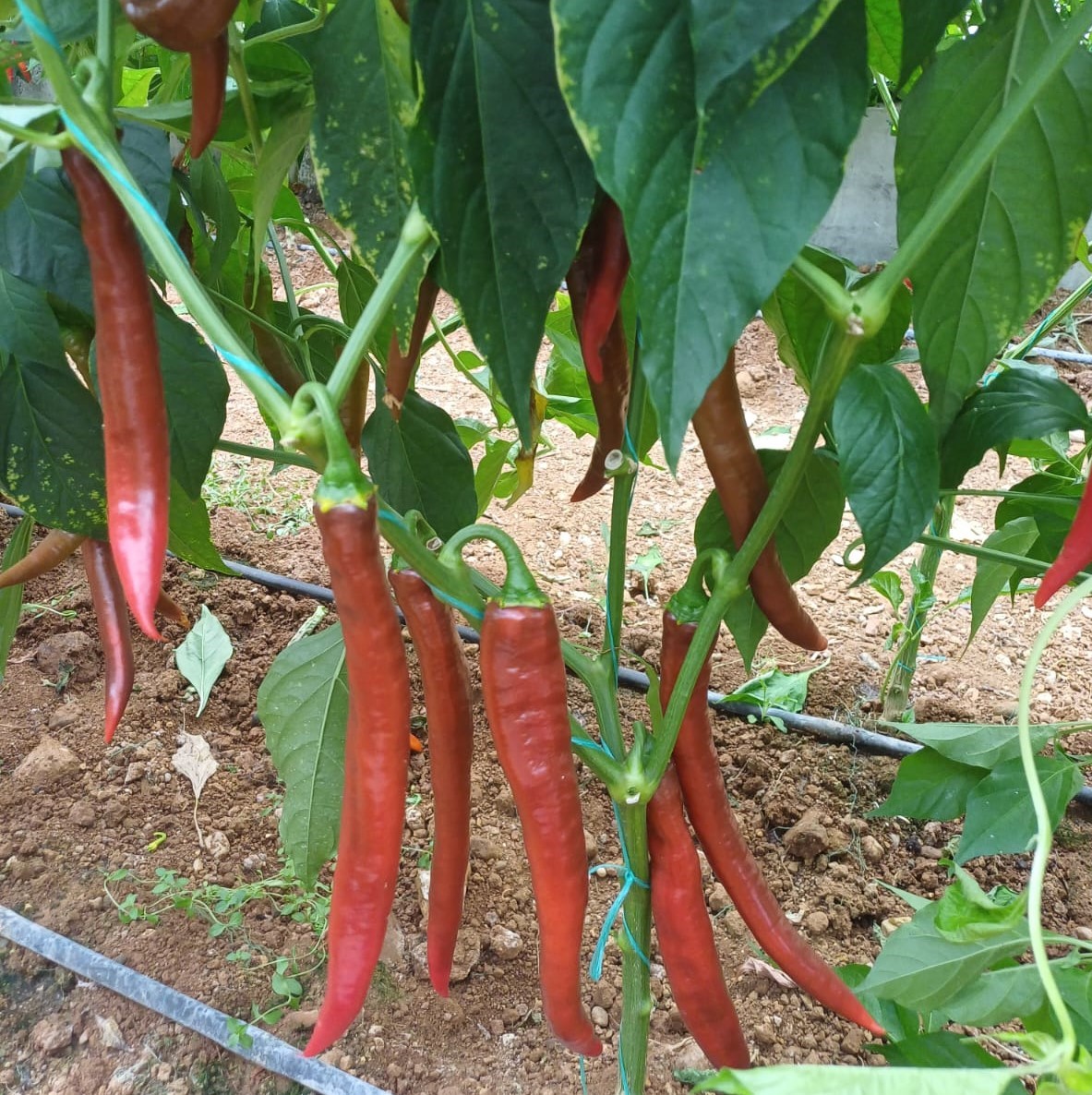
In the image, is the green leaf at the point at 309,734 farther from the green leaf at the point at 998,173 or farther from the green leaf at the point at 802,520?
the green leaf at the point at 998,173

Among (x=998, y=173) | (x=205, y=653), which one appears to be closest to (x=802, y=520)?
(x=998, y=173)

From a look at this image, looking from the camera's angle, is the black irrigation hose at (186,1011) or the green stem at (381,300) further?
the black irrigation hose at (186,1011)

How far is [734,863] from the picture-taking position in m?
0.71

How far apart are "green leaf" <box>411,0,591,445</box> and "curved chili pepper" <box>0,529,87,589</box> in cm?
55

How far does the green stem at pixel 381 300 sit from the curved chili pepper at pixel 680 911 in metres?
0.37

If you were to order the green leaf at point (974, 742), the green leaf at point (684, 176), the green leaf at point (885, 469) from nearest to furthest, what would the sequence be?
the green leaf at point (684, 176) → the green leaf at point (885, 469) → the green leaf at point (974, 742)

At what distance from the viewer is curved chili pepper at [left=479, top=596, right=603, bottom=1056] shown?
0.55m

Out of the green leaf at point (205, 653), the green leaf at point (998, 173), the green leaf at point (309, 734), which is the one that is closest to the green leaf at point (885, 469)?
the green leaf at point (998, 173)

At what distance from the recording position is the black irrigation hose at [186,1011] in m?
0.97

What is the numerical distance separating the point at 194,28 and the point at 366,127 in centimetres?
10

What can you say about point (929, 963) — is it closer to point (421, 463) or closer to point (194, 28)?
point (421, 463)

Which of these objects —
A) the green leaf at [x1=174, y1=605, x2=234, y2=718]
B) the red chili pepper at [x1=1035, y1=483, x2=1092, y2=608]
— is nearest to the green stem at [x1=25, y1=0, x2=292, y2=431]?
the red chili pepper at [x1=1035, y1=483, x2=1092, y2=608]

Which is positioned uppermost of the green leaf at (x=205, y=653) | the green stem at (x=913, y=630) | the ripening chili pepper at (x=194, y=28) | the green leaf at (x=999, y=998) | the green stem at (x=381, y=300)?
the ripening chili pepper at (x=194, y=28)

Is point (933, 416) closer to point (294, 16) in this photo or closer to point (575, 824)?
point (575, 824)
